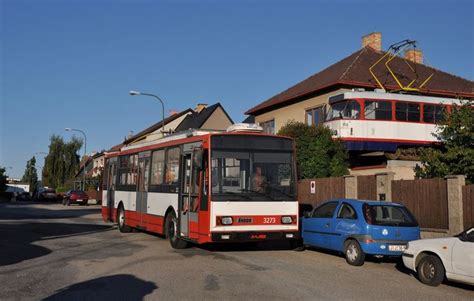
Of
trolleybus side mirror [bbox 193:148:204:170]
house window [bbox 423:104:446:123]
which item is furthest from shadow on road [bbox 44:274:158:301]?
house window [bbox 423:104:446:123]

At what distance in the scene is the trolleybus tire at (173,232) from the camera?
1377 cm

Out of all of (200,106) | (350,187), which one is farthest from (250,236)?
(200,106)

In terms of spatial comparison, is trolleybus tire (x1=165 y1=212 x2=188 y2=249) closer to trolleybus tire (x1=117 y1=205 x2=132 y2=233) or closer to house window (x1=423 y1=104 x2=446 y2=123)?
trolleybus tire (x1=117 y1=205 x2=132 y2=233)

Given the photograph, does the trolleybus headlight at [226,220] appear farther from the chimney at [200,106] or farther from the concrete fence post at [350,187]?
the chimney at [200,106]

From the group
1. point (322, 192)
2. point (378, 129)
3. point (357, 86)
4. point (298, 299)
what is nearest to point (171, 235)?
point (298, 299)

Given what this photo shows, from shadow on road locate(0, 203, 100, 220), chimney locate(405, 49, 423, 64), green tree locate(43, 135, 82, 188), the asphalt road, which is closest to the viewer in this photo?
the asphalt road

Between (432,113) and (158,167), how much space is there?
17.6 meters

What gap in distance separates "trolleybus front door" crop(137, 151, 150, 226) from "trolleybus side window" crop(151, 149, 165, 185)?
505mm

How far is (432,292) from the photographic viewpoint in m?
8.70

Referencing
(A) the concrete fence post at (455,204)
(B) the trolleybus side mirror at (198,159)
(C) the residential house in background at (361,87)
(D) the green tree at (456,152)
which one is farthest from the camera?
(C) the residential house in background at (361,87)

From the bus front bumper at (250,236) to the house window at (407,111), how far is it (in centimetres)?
1589

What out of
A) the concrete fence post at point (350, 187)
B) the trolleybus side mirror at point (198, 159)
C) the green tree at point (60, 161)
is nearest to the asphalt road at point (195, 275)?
the trolleybus side mirror at point (198, 159)

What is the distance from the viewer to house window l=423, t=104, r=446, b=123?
90.0ft

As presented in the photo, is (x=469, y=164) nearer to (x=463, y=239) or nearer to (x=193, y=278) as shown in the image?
(x=463, y=239)
